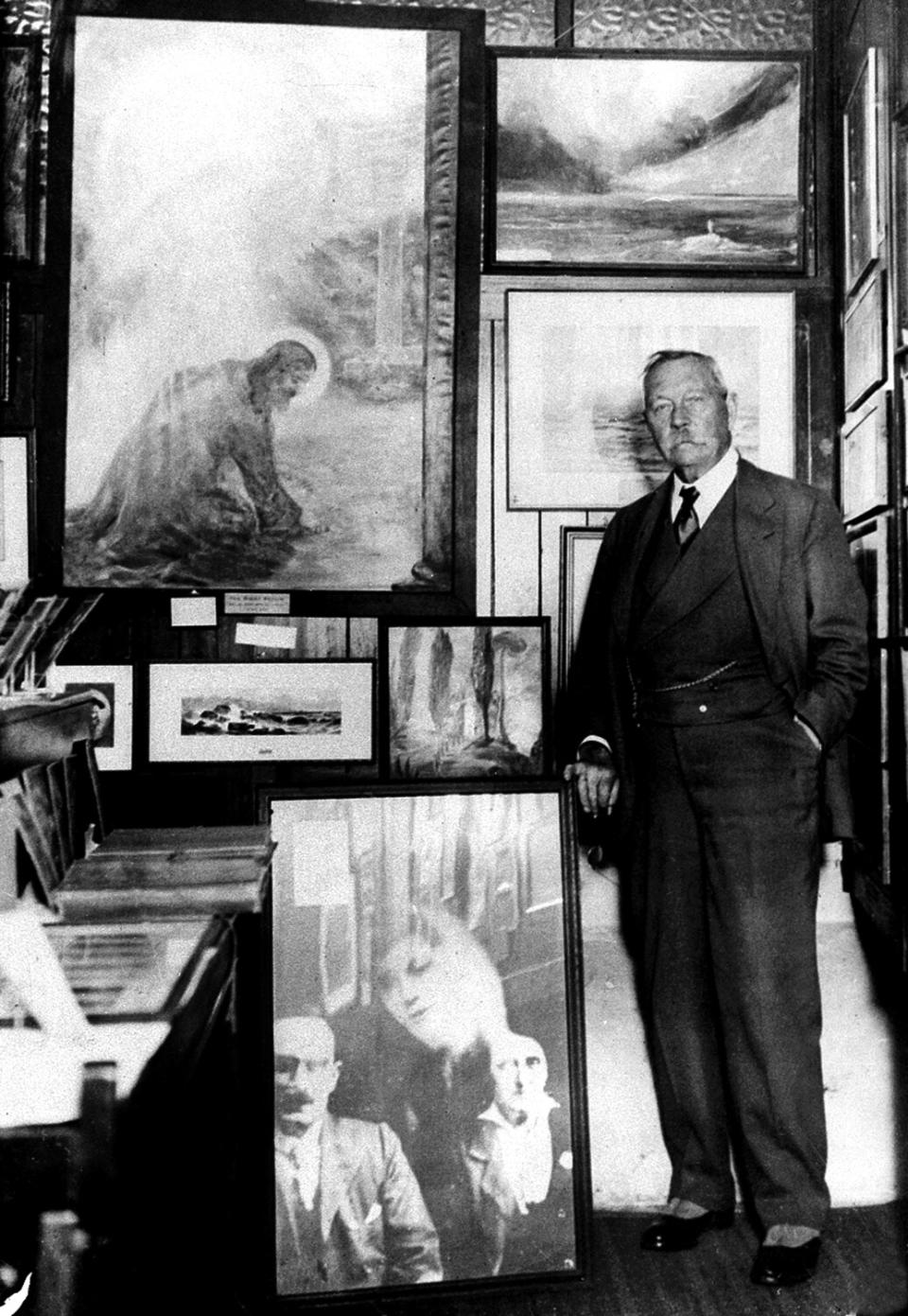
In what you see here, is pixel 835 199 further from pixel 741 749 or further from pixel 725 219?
pixel 741 749

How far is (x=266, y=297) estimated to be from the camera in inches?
107

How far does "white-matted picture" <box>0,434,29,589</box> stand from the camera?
271 centimetres

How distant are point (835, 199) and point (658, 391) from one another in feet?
2.31

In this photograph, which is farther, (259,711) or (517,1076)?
(259,711)

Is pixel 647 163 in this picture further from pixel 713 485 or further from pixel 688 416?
pixel 713 485

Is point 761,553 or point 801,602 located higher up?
point 761,553

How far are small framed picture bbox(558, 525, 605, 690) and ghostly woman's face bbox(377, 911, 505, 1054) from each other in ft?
2.22

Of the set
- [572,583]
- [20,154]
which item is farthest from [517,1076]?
[20,154]

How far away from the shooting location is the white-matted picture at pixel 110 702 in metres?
2.71

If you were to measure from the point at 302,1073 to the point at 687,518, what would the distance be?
1.52 m

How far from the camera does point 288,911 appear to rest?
260 centimetres

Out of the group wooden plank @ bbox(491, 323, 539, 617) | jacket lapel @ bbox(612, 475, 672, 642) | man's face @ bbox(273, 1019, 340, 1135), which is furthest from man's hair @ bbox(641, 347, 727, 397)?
man's face @ bbox(273, 1019, 340, 1135)

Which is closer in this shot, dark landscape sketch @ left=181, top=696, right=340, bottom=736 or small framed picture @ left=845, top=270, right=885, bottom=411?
small framed picture @ left=845, top=270, right=885, bottom=411

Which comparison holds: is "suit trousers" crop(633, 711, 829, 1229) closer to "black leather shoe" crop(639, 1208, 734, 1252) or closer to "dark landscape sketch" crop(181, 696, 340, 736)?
"black leather shoe" crop(639, 1208, 734, 1252)
